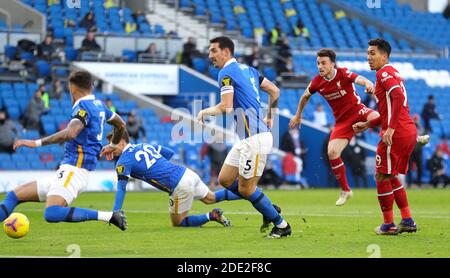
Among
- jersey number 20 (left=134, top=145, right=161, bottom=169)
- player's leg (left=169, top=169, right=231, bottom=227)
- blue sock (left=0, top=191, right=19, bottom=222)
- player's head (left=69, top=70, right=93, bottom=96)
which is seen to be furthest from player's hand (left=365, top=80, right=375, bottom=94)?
blue sock (left=0, top=191, right=19, bottom=222)

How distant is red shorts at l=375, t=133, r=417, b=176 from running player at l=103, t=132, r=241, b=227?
2.56m

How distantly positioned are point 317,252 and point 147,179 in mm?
4233

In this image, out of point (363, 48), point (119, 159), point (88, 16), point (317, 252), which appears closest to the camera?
point (317, 252)

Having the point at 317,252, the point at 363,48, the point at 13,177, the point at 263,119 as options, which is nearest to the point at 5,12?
the point at 13,177

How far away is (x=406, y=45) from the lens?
143ft

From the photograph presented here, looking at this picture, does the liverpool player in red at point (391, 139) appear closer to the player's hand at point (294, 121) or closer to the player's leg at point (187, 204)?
the player's hand at point (294, 121)

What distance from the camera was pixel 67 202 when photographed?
41.9 ft

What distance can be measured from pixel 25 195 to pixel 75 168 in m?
0.76

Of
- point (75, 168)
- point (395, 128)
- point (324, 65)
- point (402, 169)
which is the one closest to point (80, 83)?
point (75, 168)

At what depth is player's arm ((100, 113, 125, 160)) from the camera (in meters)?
13.5

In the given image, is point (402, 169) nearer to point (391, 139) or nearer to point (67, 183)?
point (391, 139)
